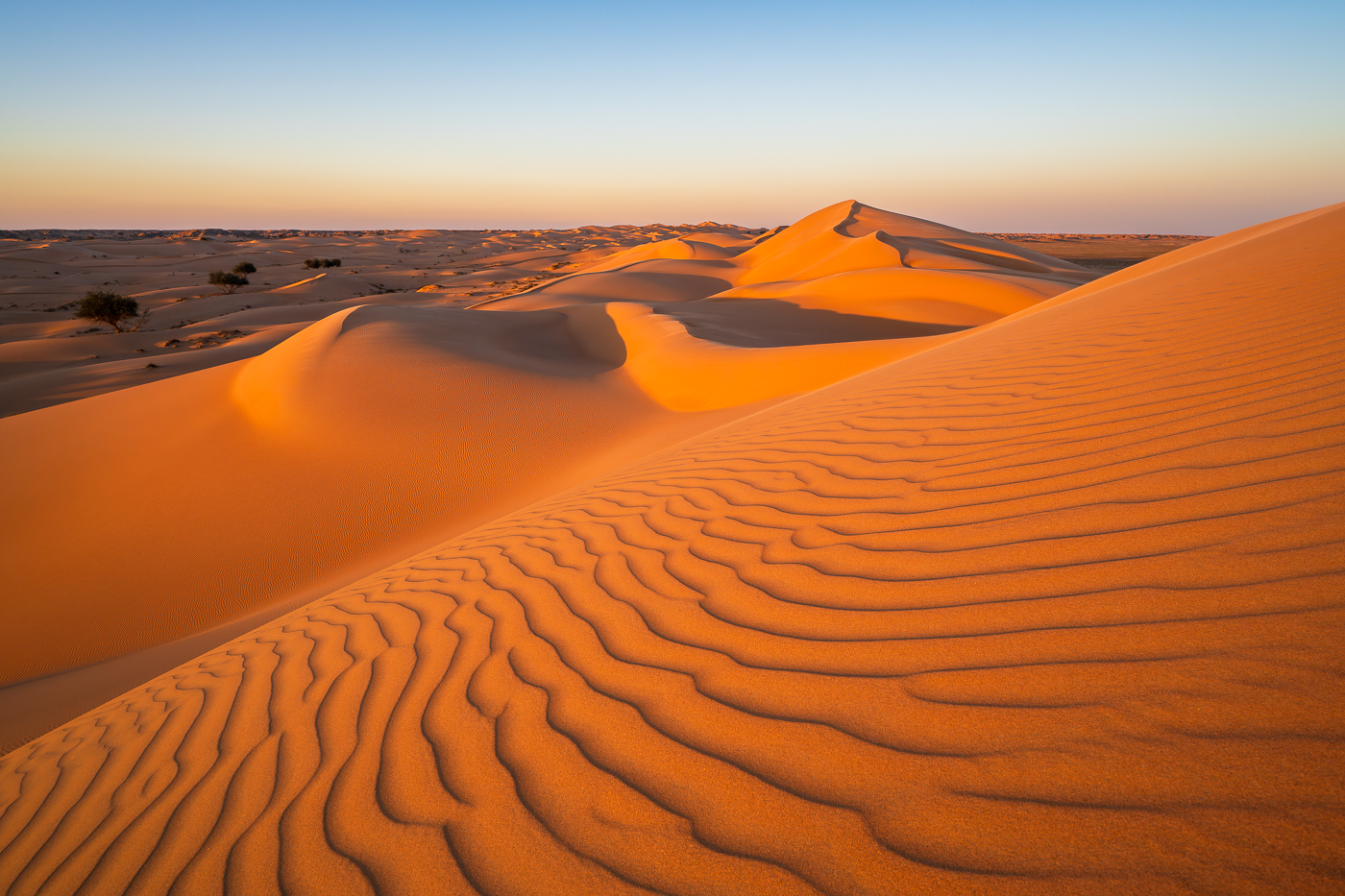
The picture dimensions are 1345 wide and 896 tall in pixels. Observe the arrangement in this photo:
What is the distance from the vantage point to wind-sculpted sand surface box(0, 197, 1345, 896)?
3.96 ft

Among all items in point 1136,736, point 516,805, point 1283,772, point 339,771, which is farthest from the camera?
point 339,771

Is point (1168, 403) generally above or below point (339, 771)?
above

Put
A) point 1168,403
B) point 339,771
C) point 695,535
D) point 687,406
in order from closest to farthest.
A: point 339,771
point 1168,403
point 695,535
point 687,406

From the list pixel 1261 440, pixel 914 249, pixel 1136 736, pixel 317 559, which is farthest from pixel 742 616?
pixel 914 249

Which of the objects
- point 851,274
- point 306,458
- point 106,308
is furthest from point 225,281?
point 306,458

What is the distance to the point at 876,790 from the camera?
135cm

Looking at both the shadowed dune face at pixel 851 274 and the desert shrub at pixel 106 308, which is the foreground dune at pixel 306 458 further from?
the desert shrub at pixel 106 308

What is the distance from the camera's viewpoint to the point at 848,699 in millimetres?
1645

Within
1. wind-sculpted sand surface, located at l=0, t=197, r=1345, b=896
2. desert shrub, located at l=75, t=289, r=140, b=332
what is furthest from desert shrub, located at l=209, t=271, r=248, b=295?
wind-sculpted sand surface, located at l=0, t=197, r=1345, b=896

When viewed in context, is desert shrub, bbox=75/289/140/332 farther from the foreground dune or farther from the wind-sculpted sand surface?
the wind-sculpted sand surface

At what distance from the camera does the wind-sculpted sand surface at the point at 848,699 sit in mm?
1208

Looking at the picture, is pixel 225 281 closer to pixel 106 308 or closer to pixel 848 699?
pixel 106 308

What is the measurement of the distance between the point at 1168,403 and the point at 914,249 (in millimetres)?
24722

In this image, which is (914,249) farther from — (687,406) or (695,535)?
(695,535)
